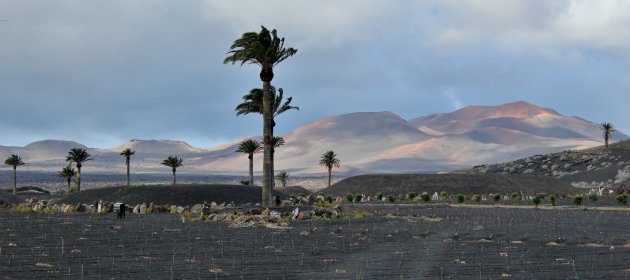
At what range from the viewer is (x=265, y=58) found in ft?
159

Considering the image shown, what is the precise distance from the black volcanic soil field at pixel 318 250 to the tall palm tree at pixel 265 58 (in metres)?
12.7

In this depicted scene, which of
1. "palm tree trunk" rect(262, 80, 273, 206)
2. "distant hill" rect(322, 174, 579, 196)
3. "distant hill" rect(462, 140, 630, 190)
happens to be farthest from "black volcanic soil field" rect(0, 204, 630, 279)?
"distant hill" rect(462, 140, 630, 190)

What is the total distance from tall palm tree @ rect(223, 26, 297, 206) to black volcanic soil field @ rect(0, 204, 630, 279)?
12.7 metres

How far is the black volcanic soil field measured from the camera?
1881 centimetres

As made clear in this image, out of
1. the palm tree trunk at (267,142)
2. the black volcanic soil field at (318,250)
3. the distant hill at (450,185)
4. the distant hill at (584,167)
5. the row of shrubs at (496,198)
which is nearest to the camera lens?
the black volcanic soil field at (318,250)

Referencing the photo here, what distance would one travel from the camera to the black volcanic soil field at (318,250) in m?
18.8

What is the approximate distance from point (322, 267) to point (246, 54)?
98.7ft

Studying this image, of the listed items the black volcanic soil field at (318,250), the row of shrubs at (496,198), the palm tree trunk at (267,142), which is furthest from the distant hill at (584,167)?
the black volcanic soil field at (318,250)

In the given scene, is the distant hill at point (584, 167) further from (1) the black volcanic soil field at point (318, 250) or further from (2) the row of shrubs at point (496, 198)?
(1) the black volcanic soil field at point (318, 250)

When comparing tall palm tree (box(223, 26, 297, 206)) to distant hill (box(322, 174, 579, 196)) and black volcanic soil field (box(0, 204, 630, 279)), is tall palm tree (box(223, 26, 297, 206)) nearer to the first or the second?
black volcanic soil field (box(0, 204, 630, 279))

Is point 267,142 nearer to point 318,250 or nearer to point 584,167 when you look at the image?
point 318,250

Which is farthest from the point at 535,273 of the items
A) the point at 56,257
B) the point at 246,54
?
the point at 246,54

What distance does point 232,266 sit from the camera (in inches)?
789

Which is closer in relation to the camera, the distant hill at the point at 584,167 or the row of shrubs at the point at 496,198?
the row of shrubs at the point at 496,198
